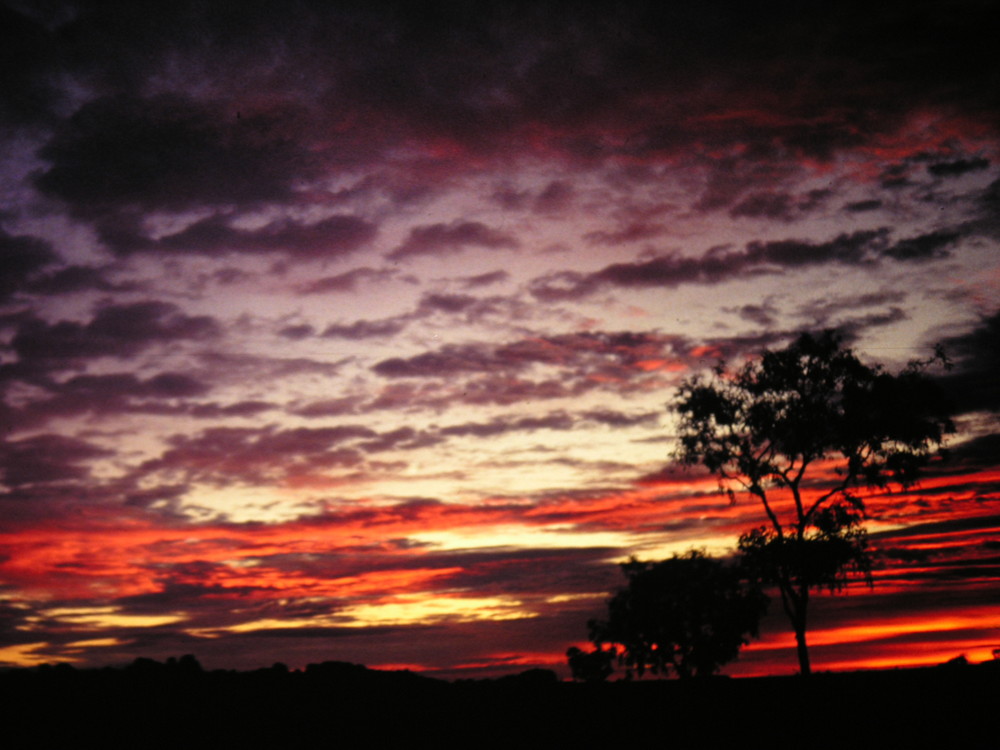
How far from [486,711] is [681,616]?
41.3 metres

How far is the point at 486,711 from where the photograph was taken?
48.1 feet

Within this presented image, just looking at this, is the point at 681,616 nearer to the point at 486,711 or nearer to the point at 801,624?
the point at 801,624

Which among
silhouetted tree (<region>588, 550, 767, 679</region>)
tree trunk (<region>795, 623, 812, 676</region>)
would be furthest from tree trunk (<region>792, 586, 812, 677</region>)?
silhouetted tree (<region>588, 550, 767, 679</region>)


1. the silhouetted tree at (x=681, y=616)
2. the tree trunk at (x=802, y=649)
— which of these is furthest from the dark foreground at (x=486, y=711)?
the silhouetted tree at (x=681, y=616)

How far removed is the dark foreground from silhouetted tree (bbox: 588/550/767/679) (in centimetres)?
3523

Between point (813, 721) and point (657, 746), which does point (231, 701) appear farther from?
point (813, 721)

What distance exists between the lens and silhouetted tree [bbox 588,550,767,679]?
5022 cm

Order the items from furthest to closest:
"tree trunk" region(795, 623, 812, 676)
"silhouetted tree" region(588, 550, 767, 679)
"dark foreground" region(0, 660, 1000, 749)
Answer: "silhouetted tree" region(588, 550, 767, 679), "tree trunk" region(795, 623, 812, 676), "dark foreground" region(0, 660, 1000, 749)

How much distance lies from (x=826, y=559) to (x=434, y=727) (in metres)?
27.3

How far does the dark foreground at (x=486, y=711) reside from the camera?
1255 cm

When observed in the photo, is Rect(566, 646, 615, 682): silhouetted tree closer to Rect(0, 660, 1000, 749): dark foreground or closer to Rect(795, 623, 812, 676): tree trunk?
Rect(795, 623, 812, 676): tree trunk

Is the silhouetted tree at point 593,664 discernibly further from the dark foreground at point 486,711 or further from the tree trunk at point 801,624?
the dark foreground at point 486,711

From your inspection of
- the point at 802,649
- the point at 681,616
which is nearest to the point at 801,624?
the point at 802,649

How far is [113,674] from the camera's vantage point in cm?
1507
